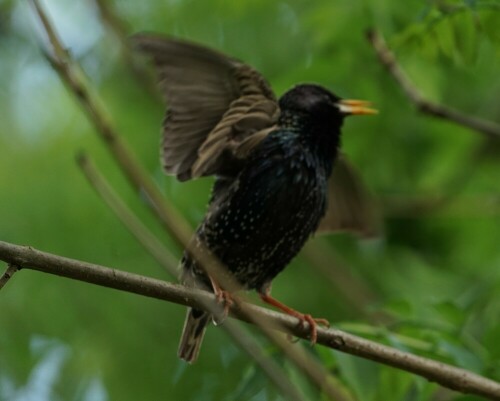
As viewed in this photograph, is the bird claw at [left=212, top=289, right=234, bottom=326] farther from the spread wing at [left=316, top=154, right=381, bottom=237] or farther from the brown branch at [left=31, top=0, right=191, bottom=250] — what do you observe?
the spread wing at [left=316, top=154, right=381, bottom=237]

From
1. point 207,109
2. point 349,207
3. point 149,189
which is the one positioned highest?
point 149,189

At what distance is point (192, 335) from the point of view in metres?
5.11

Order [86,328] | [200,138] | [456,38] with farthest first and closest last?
[86,328] < [200,138] < [456,38]

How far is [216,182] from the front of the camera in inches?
206

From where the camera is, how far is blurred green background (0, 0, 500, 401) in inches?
235

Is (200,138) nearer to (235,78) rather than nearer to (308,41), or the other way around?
(235,78)

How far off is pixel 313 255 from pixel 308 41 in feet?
4.70

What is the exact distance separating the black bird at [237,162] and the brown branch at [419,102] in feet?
0.96

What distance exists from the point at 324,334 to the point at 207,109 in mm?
1325

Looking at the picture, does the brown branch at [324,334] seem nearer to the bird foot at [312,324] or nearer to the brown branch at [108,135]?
the bird foot at [312,324]

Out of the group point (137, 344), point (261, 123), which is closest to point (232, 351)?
point (137, 344)

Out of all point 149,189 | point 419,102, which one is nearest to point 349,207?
point 419,102

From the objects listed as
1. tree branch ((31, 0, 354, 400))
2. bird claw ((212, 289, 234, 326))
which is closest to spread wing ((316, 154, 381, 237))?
tree branch ((31, 0, 354, 400))

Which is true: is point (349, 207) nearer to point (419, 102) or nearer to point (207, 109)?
point (419, 102)
